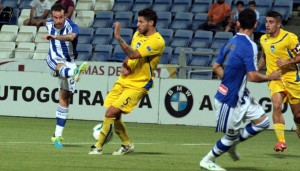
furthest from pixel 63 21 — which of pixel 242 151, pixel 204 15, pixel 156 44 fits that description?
pixel 204 15

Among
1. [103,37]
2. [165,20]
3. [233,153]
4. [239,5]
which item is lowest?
[103,37]

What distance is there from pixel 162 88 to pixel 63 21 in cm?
740

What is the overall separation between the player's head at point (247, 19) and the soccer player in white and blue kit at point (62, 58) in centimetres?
411

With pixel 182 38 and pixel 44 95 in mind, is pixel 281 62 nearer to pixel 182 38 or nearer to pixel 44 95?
pixel 44 95

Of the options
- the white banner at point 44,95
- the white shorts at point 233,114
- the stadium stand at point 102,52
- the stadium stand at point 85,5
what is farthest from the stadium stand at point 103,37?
the white shorts at point 233,114

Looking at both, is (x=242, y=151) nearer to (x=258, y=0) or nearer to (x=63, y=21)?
(x=63, y=21)

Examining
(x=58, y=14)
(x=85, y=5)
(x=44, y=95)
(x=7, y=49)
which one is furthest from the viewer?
(x=85, y=5)

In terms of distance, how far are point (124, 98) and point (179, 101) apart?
8.56 metres

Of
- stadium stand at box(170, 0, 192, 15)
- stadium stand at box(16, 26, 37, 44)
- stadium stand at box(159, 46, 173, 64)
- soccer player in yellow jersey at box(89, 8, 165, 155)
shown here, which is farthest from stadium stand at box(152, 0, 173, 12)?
soccer player in yellow jersey at box(89, 8, 165, 155)

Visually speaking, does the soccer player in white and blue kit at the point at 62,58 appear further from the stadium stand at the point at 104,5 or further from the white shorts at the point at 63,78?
the stadium stand at the point at 104,5

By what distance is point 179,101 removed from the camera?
2272 centimetres

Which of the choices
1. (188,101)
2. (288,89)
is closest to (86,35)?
(188,101)

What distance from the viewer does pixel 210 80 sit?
22.6 metres

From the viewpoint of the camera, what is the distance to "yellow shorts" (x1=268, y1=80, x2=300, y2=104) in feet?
52.3
